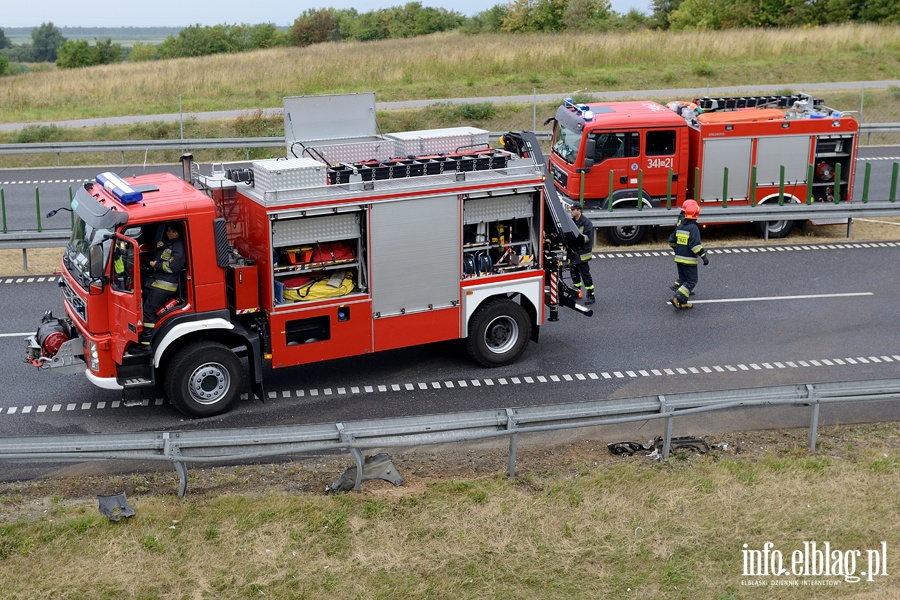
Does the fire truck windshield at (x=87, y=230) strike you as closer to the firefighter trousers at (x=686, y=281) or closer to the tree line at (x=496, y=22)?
the firefighter trousers at (x=686, y=281)

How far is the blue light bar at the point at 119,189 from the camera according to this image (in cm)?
1020

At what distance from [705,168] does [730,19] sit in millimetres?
35923

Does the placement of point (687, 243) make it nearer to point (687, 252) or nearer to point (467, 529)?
point (687, 252)

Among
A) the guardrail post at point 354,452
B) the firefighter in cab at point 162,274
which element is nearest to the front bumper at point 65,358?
the firefighter in cab at point 162,274

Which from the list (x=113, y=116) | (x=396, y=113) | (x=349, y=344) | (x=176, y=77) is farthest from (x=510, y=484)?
(x=176, y=77)

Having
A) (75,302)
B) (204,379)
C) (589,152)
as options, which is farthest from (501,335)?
(589,152)

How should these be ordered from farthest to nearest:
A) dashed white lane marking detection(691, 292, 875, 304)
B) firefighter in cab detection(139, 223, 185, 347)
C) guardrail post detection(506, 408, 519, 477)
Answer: dashed white lane marking detection(691, 292, 875, 304)
firefighter in cab detection(139, 223, 185, 347)
guardrail post detection(506, 408, 519, 477)

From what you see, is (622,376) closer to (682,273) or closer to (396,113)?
(682,273)

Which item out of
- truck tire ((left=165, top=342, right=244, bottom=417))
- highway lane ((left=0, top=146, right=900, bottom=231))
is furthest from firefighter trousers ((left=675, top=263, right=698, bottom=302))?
highway lane ((left=0, top=146, right=900, bottom=231))

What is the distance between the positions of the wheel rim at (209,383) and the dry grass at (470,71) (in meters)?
21.4

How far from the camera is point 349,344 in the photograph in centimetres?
1154

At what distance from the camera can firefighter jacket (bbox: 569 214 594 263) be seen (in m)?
14.1

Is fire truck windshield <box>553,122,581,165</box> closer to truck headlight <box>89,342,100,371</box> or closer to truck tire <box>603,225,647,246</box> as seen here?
truck tire <box>603,225,647,246</box>

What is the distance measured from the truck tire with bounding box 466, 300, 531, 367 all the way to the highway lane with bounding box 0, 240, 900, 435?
184 mm
